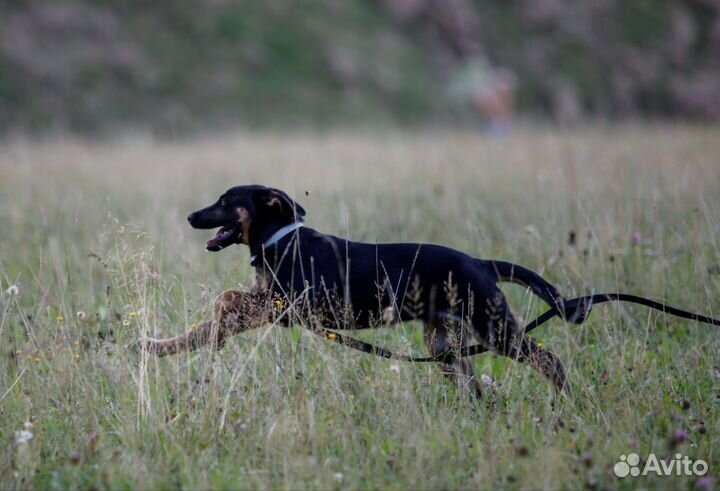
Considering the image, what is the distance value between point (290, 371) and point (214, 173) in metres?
7.27

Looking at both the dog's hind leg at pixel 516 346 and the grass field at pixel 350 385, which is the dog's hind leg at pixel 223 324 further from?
the dog's hind leg at pixel 516 346

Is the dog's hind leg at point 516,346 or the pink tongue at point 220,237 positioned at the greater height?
the pink tongue at point 220,237

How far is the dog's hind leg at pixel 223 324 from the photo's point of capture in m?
4.28

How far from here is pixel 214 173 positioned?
1125 centimetres

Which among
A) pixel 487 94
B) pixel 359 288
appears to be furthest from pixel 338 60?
pixel 359 288

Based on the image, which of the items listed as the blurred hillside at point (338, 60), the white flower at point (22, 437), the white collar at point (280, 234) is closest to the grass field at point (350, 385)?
the white flower at point (22, 437)

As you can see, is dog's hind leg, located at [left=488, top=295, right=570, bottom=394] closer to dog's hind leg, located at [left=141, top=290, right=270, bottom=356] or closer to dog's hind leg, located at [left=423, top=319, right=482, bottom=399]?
dog's hind leg, located at [left=423, top=319, right=482, bottom=399]

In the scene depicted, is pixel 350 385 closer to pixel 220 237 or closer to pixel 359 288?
pixel 359 288

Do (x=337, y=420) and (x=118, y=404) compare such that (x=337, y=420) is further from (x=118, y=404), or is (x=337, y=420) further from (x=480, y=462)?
(x=118, y=404)

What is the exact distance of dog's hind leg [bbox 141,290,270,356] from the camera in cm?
428

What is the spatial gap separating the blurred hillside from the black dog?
16.0 metres

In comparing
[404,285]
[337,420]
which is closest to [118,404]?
[337,420]

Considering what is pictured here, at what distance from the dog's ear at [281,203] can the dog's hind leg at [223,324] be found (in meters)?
0.56

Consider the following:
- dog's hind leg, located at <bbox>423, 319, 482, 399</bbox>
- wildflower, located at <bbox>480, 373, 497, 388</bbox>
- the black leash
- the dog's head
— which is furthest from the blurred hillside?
wildflower, located at <bbox>480, 373, 497, 388</bbox>
